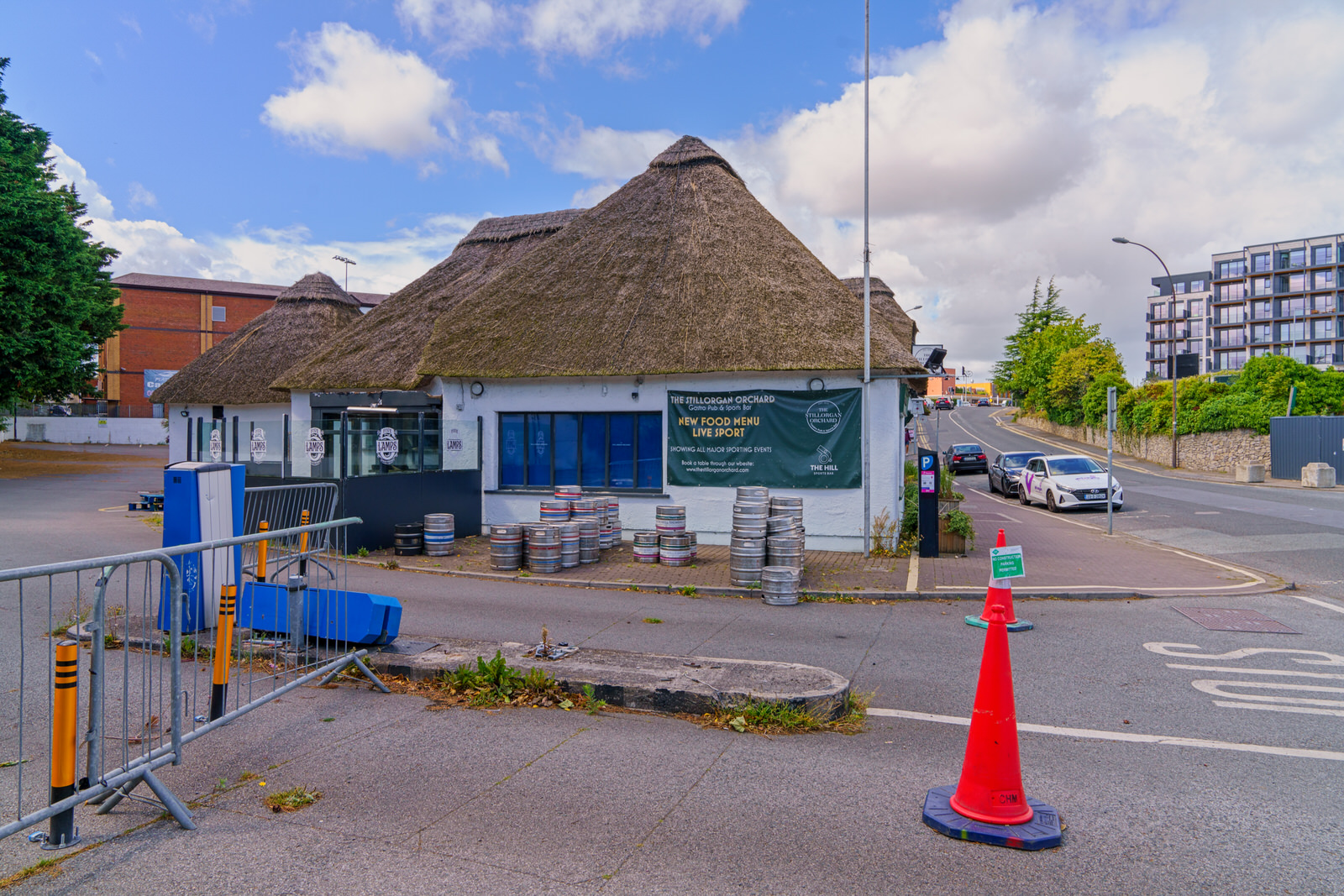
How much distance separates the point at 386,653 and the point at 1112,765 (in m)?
5.53

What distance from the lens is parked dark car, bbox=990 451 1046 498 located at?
1050 inches

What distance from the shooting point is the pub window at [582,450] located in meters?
15.1

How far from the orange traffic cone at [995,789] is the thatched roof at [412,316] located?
1539 centimetres

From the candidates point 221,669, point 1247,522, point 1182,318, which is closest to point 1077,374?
point 1247,522

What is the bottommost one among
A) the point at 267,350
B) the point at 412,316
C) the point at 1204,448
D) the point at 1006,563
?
the point at 1006,563

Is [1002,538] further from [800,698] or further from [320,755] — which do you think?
[320,755]

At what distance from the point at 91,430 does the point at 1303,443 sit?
74.2m

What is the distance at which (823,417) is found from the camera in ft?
45.3

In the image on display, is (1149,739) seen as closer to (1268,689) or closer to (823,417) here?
(1268,689)

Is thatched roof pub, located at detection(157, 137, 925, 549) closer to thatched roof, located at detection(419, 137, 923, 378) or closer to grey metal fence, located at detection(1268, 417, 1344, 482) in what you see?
thatched roof, located at detection(419, 137, 923, 378)

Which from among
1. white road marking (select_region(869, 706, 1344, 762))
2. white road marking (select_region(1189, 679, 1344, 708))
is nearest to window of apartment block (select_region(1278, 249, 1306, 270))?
white road marking (select_region(1189, 679, 1344, 708))

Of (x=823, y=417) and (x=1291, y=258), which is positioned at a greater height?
(x=1291, y=258)

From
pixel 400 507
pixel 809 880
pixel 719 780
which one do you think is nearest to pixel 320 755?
pixel 719 780

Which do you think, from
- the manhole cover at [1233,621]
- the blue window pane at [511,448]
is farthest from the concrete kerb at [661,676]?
the blue window pane at [511,448]
